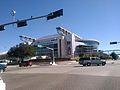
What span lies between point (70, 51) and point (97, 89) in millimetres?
179143

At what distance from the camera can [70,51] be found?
194 metres

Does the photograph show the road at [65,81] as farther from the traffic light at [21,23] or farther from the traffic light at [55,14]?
the traffic light at [55,14]

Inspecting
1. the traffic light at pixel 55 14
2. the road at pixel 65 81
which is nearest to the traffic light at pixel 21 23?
the traffic light at pixel 55 14

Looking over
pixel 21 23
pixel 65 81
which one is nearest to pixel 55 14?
pixel 21 23

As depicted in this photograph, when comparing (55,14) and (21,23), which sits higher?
(55,14)

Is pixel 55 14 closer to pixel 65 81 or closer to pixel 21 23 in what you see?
pixel 21 23

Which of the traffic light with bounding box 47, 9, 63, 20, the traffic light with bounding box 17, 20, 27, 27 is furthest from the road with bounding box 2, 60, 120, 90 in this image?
the traffic light with bounding box 47, 9, 63, 20

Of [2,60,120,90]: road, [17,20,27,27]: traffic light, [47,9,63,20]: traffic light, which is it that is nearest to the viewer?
[2,60,120,90]: road

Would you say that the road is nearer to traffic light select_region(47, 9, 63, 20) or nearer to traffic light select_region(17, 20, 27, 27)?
traffic light select_region(17, 20, 27, 27)

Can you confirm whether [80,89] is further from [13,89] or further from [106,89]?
[13,89]

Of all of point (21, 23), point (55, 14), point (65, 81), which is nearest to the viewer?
point (65, 81)

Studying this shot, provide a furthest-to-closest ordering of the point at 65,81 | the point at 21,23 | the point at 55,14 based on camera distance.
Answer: the point at 21,23 → the point at 55,14 → the point at 65,81

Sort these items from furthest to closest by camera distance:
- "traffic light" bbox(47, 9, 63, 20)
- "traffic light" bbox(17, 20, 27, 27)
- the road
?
1. "traffic light" bbox(17, 20, 27, 27)
2. "traffic light" bbox(47, 9, 63, 20)
3. the road

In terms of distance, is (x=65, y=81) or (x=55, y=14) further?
(x=55, y=14)
